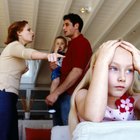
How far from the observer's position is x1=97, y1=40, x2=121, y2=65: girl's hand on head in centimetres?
82

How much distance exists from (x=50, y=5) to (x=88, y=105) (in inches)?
155

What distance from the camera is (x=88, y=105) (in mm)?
763

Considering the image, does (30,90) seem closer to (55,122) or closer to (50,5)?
(50,5)

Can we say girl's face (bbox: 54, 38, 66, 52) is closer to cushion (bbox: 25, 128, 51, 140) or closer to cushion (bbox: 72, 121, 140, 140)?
cushion (bbox: 25, 128, 51, 140)

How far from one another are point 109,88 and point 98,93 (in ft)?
0.44

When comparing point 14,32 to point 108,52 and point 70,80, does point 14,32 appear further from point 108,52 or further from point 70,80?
point 108,52

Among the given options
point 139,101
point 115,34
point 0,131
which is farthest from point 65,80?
point 115,34

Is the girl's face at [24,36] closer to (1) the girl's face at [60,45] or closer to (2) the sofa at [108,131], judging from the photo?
(1) the girl's face at [60,45]

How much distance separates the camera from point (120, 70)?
87 cm

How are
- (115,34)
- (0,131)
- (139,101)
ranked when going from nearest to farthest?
(139,101), (0,131), (115,34)

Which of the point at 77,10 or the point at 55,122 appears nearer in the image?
the point at 55,122

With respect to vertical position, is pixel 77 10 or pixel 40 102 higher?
pixel 77 10

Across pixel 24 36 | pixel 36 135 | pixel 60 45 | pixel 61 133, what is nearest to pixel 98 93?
pixel 61 133

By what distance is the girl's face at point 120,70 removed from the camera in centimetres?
86
